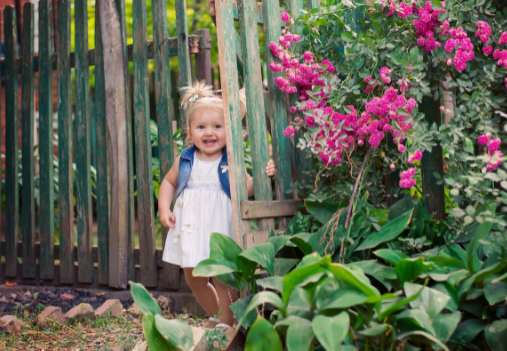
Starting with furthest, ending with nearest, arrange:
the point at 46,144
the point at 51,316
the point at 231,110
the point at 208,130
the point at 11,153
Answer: the point at 11,153 < the point at 46,144 < the point at 51,316 < the point at 208,130 < the point at 231,110

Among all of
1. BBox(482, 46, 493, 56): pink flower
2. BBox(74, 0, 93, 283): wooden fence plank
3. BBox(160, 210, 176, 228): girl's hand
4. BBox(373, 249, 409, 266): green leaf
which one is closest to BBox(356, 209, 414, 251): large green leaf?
BBox(373, 249, 409, 266): green leaf

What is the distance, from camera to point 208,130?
3234mm

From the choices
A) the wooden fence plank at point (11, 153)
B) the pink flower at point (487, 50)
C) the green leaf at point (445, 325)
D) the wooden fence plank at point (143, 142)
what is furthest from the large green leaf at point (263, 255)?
the wooden fence plank at point (11, 153)

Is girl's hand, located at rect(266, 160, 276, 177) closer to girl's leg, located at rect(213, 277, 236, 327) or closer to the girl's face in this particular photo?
the girl's face

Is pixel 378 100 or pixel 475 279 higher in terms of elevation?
pixel 378 100

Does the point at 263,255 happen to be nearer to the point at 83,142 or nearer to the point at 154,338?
the point at 154,338

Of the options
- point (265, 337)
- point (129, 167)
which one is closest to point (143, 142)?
point (129, 167)

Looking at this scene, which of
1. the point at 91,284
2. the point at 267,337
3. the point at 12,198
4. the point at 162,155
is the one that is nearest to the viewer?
the point at 267,337

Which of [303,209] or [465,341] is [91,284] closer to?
[303,209]

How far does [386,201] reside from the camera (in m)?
3.05

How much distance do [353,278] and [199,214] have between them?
58.4 inches

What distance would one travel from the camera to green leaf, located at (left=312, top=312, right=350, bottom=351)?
1773mm

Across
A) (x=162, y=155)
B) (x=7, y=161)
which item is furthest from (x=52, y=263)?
(x=162, y=155)

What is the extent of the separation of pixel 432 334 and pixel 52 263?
355 centimetres
